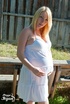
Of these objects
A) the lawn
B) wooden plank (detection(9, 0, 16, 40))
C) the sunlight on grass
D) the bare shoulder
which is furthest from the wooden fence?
the bare shoulder

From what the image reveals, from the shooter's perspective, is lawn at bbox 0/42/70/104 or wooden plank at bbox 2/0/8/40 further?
wooden plank at bbox 2/0/8/40

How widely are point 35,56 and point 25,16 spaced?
4.39 m

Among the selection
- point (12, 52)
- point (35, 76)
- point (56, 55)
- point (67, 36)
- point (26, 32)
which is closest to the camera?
point (26, 32)

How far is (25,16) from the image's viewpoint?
7.68m

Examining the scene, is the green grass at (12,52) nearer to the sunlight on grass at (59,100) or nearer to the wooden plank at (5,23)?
the wooden plank at (5,23)

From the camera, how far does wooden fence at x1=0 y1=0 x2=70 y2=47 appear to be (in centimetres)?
759

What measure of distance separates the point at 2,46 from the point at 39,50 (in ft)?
11.4

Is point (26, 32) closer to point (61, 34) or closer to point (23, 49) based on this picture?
point (23, 49)

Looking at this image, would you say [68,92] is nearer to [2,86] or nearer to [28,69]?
[2,86]

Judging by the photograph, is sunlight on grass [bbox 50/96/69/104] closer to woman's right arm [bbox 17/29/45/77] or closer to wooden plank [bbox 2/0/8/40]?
woman's right arm [bbox 17/29/45/77]

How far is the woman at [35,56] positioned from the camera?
3.37 meters

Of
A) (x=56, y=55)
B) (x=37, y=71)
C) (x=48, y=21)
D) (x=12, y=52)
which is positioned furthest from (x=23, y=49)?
(x=56, y=55)

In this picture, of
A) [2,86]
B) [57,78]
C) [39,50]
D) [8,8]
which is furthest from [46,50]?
[8,8]

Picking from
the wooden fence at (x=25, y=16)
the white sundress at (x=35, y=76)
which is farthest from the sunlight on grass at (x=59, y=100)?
the wooden fence at (x=25, y=16)
